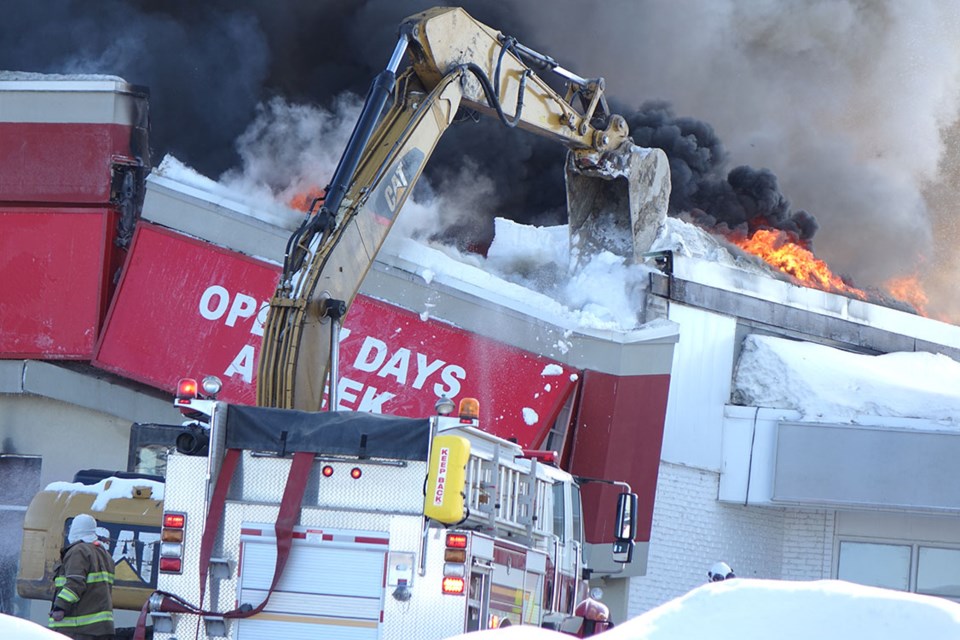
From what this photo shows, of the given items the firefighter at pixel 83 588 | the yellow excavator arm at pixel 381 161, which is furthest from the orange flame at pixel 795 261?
the firefighter at pixel 83 588

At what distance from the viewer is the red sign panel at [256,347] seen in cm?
1661

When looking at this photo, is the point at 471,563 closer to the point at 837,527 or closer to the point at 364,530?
the point at 364,530

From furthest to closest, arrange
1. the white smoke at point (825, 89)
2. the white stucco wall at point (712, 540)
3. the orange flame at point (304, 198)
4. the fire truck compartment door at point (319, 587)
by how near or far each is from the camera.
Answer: the white smoke at point (825, 89), the orange flame at point (304, 198), the white stucco wall at point (712, 540), the fire truck compartment door at point (319, 587)

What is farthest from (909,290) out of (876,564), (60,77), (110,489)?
(110,489)

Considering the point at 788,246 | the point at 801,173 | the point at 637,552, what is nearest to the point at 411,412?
the point at 637,552

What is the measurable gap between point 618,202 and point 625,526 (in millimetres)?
7692

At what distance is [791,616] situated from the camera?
15.8ft

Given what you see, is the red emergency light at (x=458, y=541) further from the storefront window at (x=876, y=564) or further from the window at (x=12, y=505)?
the storefront window at (x=876, y=564)

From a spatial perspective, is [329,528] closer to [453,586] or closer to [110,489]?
[453,586]

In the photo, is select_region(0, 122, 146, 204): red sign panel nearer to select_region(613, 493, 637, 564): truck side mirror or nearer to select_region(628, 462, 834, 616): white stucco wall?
select_region(628, 462, 834, 616): white stucco wall

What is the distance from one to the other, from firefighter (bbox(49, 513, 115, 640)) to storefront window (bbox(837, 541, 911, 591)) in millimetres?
11170

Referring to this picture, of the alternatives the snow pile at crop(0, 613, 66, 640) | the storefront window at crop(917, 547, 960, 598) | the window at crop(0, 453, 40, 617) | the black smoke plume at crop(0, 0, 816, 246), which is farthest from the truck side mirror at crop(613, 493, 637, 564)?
the black smoke plume at crop(0, 0, 816, 246)

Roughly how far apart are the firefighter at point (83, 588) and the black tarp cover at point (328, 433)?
1.28m

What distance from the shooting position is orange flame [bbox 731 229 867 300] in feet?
77.8
